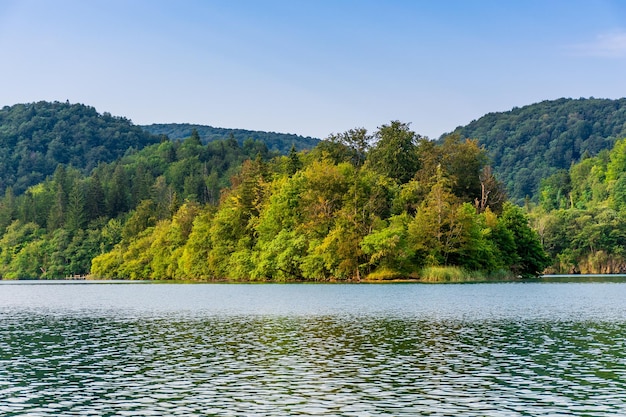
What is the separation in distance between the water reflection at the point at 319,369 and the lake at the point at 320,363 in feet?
0.19

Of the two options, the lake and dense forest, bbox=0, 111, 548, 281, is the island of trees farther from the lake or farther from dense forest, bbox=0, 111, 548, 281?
the lake

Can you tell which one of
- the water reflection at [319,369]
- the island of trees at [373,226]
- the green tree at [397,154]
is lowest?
the water reflection at [319,369]

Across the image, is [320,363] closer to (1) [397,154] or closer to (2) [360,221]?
(2) [360,221]

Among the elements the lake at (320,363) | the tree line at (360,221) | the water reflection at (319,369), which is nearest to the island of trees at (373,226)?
the tree line at (360,221)

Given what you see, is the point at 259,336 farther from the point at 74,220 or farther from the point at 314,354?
the point at 74,220

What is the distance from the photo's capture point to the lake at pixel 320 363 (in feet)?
71.3

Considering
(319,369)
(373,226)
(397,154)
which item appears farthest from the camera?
(397,154)

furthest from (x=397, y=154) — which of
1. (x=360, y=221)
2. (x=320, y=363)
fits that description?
(x=320, y=363)

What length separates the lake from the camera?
Answer: 71.3 feet

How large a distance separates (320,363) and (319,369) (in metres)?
1.39

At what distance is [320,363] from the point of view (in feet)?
95.9

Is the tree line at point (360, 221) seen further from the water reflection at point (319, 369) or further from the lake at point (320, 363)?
the water reflection at point (319, 369)

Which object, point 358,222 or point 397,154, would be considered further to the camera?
point 397,154

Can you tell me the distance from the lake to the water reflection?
0.06 m
